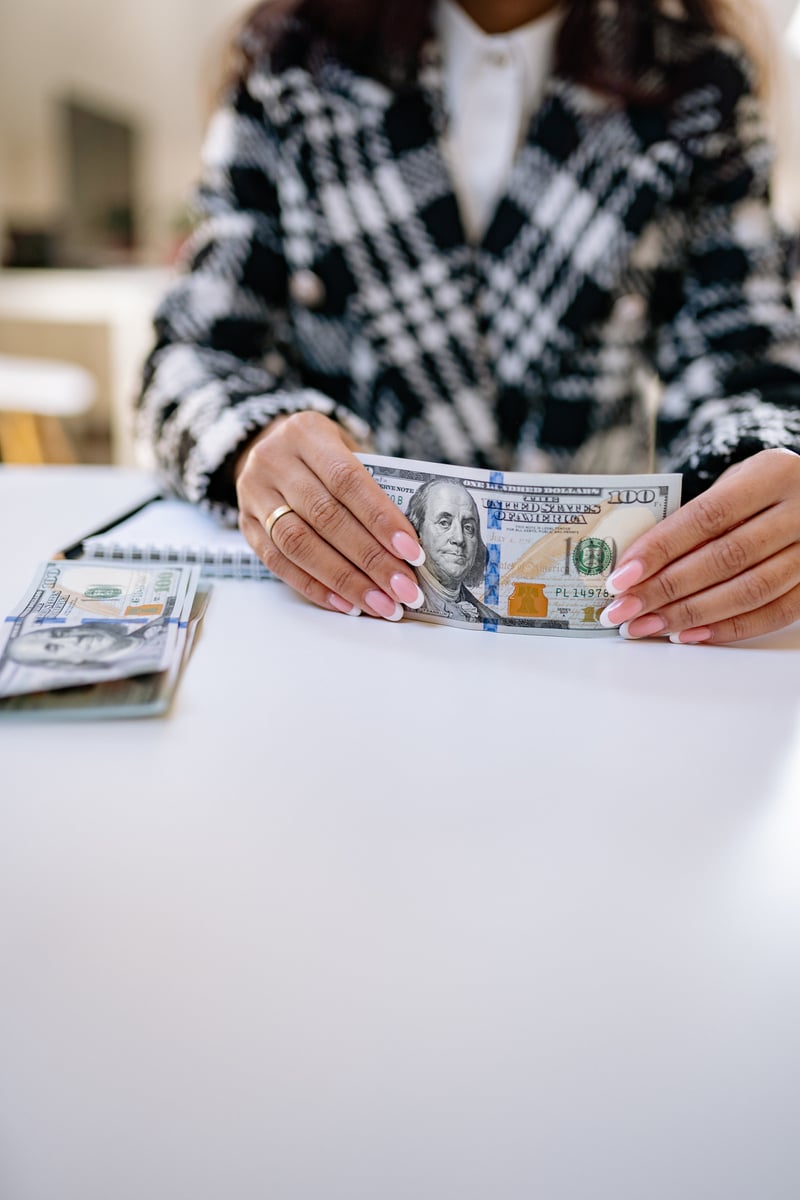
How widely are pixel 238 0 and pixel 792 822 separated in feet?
15.5

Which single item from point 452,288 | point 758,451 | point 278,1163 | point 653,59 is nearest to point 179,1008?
point 278,1163

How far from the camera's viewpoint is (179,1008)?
0.33 m

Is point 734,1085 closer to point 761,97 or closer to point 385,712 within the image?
point 385,712

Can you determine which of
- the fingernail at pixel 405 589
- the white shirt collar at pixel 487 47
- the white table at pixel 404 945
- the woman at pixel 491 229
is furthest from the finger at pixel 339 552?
the white shirt collar at pixel 487 47

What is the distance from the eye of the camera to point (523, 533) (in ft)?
2.10

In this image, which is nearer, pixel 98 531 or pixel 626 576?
pixel 626 576

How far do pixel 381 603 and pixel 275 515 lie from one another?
103mm

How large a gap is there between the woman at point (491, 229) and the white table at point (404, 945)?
1.53 feet

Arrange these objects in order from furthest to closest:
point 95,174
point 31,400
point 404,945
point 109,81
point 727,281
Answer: point 109,81, point 95,174, point 31,400, point 727,281, point 404,945

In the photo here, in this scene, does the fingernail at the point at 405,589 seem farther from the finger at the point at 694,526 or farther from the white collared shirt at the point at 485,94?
the white collared shirt at the point at 485,94

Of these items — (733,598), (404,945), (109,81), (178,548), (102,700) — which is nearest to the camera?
(404,945)

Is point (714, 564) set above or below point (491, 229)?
below

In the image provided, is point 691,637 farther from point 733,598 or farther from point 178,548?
point 178,548

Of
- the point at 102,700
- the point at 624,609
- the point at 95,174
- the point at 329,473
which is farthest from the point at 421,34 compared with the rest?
the point at 95,174
